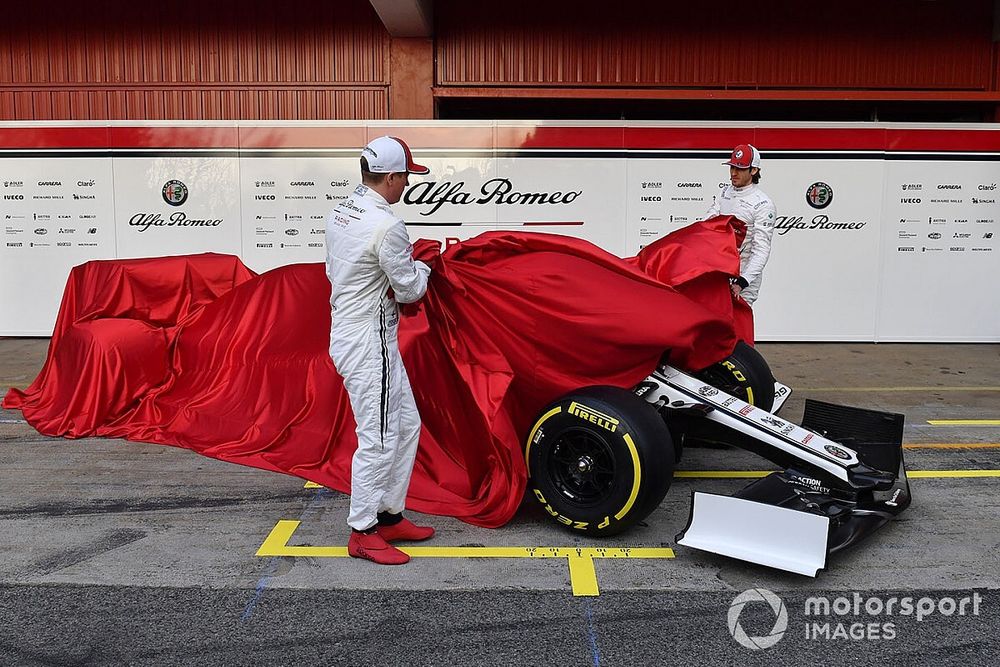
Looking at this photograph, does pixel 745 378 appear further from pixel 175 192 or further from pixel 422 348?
pixel 175 192

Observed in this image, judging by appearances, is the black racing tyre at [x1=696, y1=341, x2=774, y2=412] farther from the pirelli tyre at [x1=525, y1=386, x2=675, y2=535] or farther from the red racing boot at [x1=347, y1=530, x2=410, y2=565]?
the red racing boot at [x1=347, y1=530, x2=410, y2=565]

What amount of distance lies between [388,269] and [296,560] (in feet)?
4.83

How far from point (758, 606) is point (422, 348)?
7.66ft

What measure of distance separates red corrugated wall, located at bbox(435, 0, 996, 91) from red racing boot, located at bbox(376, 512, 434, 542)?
26.8 ft

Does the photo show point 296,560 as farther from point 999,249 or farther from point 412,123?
point 999,249

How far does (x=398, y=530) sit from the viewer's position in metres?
4.32

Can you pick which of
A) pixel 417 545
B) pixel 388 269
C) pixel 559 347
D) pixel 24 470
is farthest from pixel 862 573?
pixel 24 470

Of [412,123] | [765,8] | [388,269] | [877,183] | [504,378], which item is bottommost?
[504,378]

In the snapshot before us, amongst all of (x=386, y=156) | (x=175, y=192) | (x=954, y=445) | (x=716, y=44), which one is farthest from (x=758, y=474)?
(x=175, y=192)

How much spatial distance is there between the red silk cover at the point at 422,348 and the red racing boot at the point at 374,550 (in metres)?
0.63

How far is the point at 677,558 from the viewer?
4098 millimetres

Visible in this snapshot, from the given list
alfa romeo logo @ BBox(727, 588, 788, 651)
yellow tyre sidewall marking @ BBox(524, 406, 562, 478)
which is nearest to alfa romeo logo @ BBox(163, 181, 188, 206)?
yellow tyre sidewall marking @ BBox(524, 406, 562, 478)

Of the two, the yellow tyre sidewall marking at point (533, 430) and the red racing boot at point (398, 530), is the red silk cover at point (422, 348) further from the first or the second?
the red racing boot at point (398, 530)

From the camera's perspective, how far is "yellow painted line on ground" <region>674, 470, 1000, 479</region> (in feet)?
17.8
